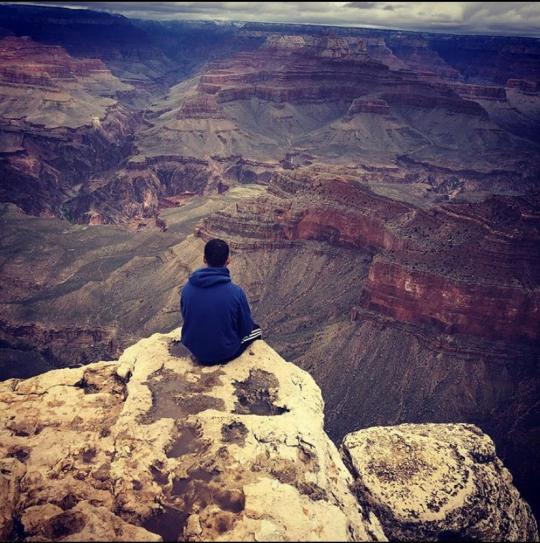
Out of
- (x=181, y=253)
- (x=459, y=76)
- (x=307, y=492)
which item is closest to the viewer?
(x=307, y=492)

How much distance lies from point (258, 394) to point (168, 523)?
12.8 ft

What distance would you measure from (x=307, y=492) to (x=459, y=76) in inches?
8714

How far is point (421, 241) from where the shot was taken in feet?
118

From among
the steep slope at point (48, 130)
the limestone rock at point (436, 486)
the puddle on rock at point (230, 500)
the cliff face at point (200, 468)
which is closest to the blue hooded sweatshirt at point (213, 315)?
the cliff face at point (200, 468)

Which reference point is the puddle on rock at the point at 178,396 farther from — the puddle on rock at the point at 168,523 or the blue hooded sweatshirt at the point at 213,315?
the puddle on rock at the point at 168,523

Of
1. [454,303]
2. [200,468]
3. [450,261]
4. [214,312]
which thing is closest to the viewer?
[200,468]

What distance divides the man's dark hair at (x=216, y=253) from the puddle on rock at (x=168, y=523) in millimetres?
5750

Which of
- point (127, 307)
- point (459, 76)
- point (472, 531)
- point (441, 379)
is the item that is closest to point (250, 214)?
point (127, 307)

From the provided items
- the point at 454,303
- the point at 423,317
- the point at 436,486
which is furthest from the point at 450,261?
the point at 436,486

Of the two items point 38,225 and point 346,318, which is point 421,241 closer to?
point 346,318

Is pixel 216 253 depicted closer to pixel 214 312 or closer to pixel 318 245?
pixel 214 312

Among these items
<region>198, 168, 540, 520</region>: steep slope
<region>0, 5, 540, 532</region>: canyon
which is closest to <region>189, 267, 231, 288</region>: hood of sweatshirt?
<region>0, 5, 540, 532</region>: canyon

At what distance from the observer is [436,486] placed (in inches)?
551

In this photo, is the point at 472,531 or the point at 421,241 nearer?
the point at 472,531
